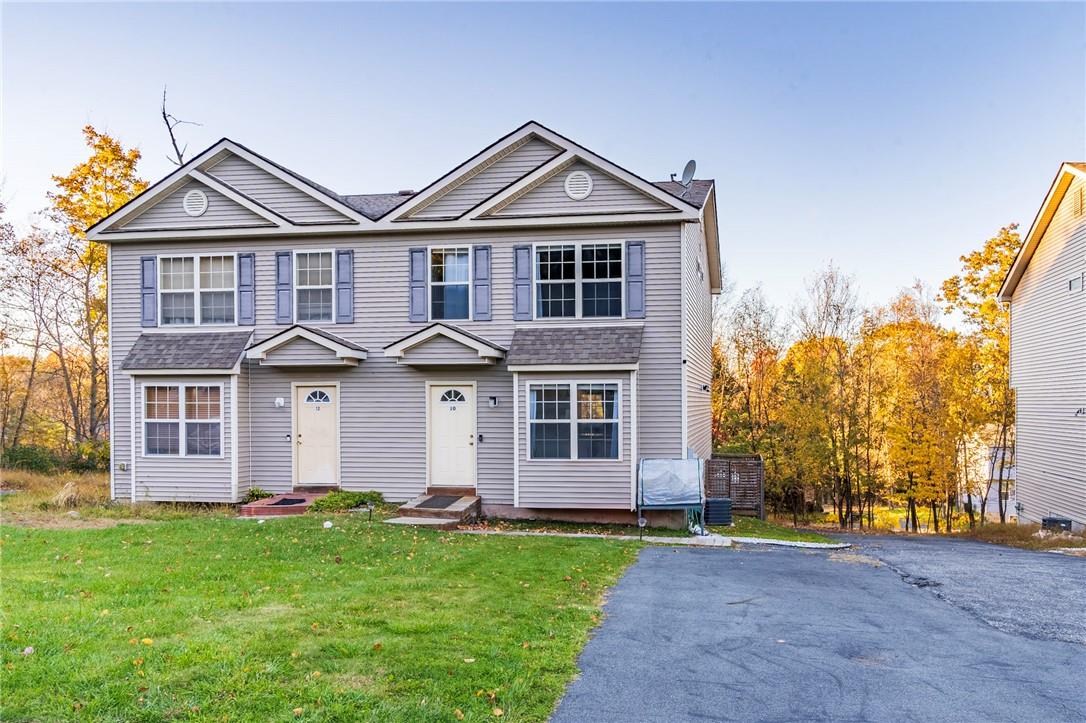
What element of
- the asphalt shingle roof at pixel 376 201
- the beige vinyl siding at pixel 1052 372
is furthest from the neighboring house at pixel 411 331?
the beige vinyl siding at pixel 1052 372

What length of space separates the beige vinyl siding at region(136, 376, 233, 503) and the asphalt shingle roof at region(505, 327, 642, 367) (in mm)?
6248

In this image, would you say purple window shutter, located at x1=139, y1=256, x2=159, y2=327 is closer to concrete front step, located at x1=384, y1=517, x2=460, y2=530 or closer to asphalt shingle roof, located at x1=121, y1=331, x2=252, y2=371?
asphalt shingle roof, located at x1=121, y1=331, x2=252, y2=371

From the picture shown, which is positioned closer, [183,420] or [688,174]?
[183,420]

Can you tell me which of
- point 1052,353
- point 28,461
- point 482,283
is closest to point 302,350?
point 482,283

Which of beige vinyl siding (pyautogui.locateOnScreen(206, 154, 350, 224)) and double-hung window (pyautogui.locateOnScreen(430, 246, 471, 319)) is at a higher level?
beige vinyl siding (pyautogui.locateOnScreen(206, 154, 350, 224))

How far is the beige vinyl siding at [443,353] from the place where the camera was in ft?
47.8

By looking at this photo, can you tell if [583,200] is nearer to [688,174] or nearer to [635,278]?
[635,278]

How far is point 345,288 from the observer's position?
1545 centimetres

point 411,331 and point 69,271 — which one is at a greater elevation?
point 69,271

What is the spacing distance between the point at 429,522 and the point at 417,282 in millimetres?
5108

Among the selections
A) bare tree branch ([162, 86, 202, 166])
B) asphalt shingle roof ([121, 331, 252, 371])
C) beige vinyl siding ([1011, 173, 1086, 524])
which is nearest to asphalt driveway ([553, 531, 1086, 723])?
beige vinyl siding ([1011, 173, 1086, 524])

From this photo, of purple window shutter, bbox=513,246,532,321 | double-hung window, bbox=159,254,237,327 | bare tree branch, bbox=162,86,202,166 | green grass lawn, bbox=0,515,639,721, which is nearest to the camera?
green grass lawn, bbox=0,515,639,721

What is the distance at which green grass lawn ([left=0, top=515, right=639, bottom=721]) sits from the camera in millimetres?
4637

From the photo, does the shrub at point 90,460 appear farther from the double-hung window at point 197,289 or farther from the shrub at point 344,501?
the shrub at point 344,501
